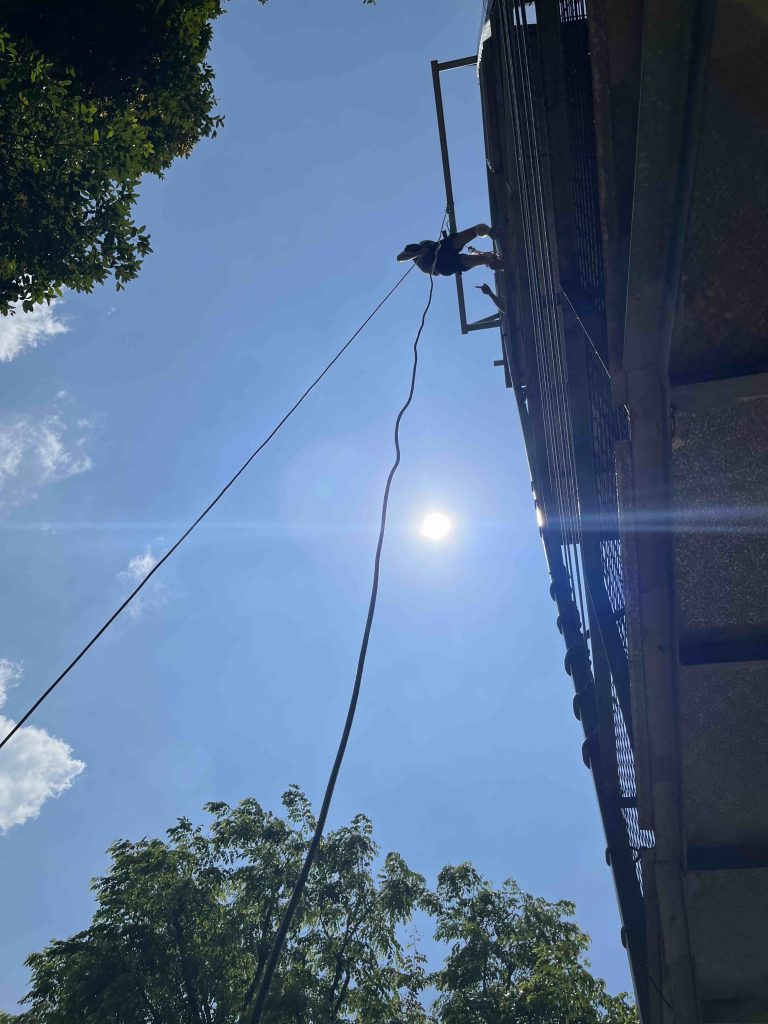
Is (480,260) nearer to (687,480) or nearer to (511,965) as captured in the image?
(687,480)

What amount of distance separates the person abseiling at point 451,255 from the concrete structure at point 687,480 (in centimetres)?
556

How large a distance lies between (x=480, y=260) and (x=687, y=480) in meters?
7.98

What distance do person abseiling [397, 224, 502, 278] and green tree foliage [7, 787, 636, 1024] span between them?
1294 cm

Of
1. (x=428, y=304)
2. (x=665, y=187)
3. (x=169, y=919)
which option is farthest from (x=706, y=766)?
(x=169, y=919)

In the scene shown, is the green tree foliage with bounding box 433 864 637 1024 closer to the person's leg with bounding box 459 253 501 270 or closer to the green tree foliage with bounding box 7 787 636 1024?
the green tree foliage with bounding box 7 787 636 1024

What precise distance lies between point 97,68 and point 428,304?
4.59 meters

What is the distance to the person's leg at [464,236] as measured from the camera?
8869 mm

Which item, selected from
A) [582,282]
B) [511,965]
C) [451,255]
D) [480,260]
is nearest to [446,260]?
[451,255]

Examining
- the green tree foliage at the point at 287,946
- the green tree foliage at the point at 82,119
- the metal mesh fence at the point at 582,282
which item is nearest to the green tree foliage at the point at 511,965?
the green tree foliage at the point at 287,946

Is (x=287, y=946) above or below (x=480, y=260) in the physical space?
below

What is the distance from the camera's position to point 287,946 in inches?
562

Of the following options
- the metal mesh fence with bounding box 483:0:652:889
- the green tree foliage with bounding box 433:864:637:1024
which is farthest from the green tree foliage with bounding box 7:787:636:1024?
the metal mesh fence with bounding box 483:0:652:889

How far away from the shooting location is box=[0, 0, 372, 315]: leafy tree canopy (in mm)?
6230

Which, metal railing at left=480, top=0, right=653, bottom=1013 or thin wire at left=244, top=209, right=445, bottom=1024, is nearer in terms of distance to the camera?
thin wire at left=244, top=209, right=445, bottom=1024
